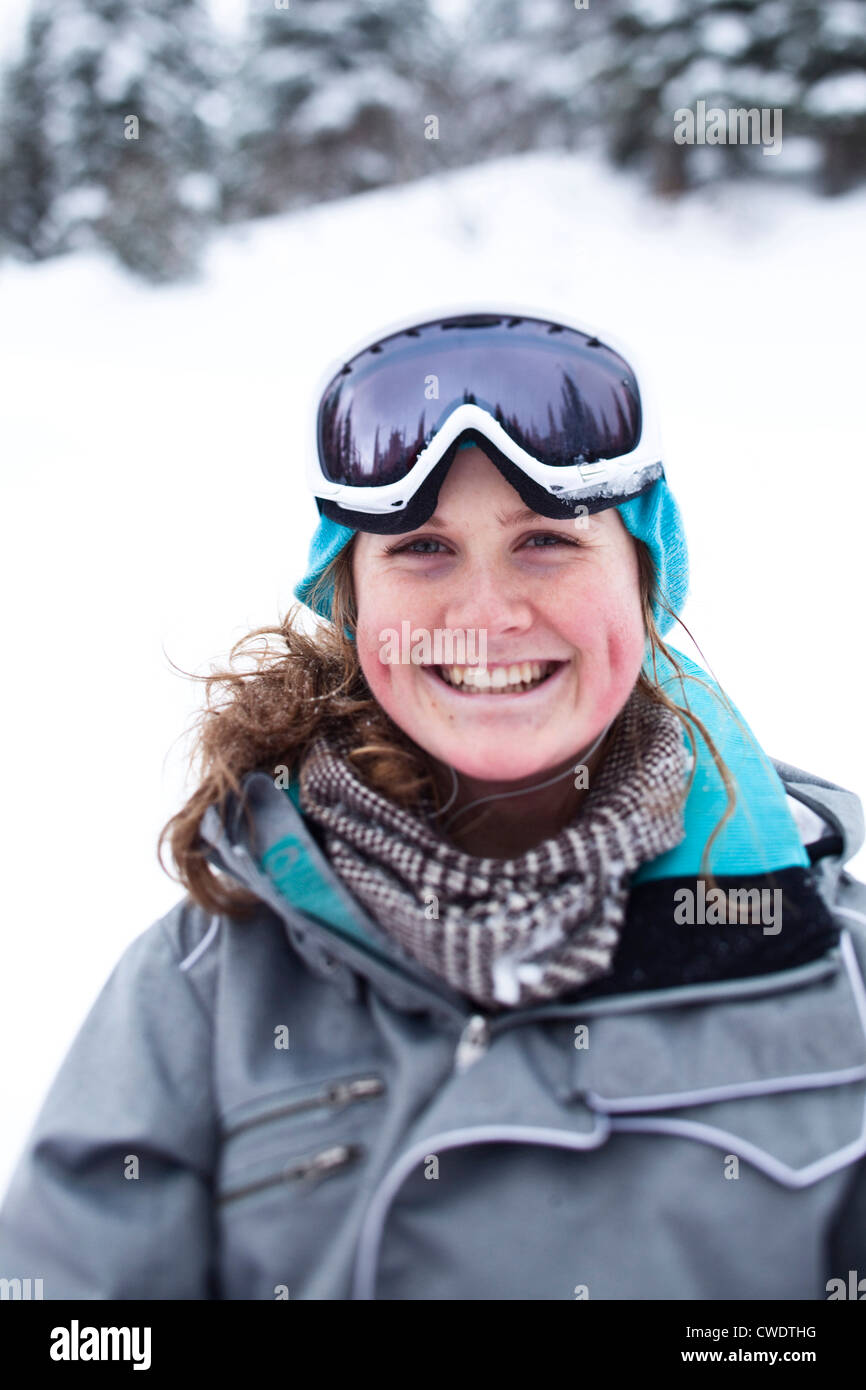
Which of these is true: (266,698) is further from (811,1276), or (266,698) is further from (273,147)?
(273,147)

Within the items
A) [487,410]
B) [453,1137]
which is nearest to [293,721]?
[487,410]

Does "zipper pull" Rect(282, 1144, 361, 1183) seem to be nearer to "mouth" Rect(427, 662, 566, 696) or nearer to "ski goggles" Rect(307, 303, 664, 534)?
"mouth" Rect(427, 662, 566, 696)

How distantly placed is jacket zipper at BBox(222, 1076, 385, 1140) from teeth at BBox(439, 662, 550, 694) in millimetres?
682

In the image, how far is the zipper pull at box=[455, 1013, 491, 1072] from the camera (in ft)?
4.92

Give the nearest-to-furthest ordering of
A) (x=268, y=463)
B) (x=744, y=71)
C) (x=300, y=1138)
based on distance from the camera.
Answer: (x=300, y=1138)
(x=268, y=463)
(x=744, y=71)

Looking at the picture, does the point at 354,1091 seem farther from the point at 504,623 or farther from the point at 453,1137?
the point at 504,623

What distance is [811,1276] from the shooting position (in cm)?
144

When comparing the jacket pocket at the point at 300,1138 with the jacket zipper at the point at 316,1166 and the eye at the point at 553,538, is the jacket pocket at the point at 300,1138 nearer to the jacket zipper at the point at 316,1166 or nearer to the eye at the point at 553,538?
the jacket zipper at the point at 316,1166

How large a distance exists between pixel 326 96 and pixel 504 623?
20764 millimetres

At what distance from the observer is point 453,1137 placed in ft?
4.65

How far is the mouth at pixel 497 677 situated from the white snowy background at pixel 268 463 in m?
0.58

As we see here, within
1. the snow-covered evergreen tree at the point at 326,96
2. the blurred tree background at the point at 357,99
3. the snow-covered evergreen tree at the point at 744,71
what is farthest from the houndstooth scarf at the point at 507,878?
the snow-covered evergreen tree at the point at 326,96

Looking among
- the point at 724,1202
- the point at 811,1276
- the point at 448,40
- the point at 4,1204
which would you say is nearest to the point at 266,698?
the point at 4,1204

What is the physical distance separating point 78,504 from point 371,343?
6610 millimetres
